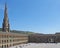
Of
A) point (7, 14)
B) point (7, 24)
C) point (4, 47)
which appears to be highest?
point (7, 14)

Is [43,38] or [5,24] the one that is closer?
[43,38]

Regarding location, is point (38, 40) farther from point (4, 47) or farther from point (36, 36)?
point (4, 47)

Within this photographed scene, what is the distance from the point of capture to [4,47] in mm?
50750

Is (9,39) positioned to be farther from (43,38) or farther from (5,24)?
(5,24)

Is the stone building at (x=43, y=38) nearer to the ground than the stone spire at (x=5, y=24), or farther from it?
nearer to the ground

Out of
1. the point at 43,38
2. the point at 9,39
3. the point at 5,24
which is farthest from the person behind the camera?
the point at 5,24

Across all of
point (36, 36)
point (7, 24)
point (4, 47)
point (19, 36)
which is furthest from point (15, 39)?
point (7, 24)

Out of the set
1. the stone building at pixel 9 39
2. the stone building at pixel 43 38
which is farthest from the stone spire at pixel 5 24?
the stone building at pixel 9 39

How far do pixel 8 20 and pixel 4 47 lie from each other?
4489cm

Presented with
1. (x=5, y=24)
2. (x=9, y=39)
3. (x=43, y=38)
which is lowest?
(x=43, y=38)

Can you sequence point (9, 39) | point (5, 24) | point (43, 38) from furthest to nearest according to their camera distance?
1. point (5, 24)
2. point (43, 38)
3. point (9, 39)

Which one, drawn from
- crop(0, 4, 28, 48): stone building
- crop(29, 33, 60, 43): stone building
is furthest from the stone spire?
crop(0, 4, 28, 48): stone building

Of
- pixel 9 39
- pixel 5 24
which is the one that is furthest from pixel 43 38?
pixel 9 39

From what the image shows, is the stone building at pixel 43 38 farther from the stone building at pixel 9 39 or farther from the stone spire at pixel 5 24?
the stone spire at pixel 5 24
